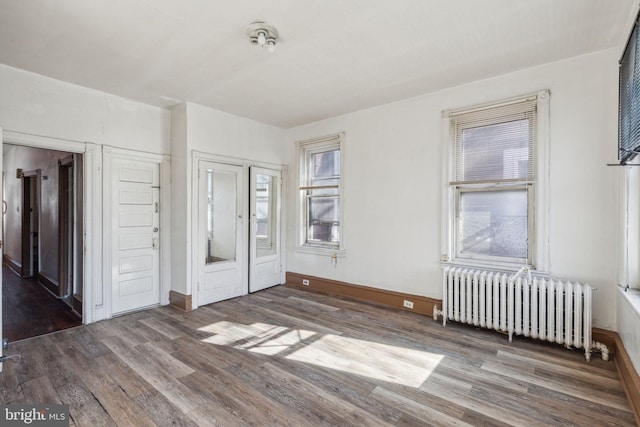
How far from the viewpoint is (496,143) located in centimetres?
363

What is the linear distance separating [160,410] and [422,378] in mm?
1979

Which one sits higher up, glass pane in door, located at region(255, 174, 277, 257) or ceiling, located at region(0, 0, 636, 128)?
ceiling, located at region(0, 0, 636, 128)

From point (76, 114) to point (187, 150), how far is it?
4.09 feet

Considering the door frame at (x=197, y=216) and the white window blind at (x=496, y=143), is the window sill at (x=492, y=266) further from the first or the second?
the door frame at (x=197, y=216)

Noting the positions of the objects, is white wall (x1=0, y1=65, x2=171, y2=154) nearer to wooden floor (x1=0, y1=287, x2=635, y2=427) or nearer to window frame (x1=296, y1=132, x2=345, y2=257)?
window frame (x1=296, y1=132, x2=345, y2=257)

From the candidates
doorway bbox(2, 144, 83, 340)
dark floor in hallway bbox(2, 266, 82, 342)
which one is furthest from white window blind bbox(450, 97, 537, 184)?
dark floor in hallway bbox(2, 266, 82, 342)

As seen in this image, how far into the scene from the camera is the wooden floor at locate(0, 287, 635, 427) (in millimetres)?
2111

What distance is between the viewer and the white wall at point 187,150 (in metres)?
4.29

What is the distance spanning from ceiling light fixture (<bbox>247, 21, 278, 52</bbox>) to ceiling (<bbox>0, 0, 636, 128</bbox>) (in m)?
0.06

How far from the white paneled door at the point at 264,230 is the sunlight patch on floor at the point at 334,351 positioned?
1.56 m

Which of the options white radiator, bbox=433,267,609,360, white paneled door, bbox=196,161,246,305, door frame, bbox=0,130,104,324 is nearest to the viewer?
white radiator, bbox=433,267,609,360

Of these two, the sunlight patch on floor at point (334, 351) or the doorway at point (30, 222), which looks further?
the doorway at point (30, 222)
